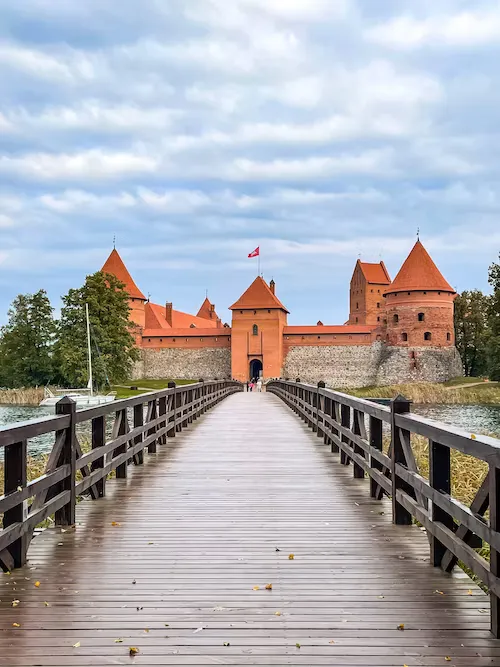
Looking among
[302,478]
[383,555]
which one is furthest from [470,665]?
[302,478]

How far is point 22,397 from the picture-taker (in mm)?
39281

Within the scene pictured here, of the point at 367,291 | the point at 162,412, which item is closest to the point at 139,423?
the point at 162,412

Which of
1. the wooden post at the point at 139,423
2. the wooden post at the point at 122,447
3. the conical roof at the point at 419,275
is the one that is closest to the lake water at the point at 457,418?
the wooden post at the point at 139,423

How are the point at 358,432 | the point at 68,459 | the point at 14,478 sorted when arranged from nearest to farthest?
the point at 14,478 < the point at 68,459 < the point at 358,432

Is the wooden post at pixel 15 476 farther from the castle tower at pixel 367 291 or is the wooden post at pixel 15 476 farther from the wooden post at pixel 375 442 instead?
the castle tower at pixel 367 291

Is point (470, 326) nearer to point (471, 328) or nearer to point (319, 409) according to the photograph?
point (471, 328)

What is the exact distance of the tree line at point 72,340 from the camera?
3722cm

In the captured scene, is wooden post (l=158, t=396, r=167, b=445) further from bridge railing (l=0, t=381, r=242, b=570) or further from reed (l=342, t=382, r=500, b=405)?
reed (l=342, t=382, r=500, b=405)

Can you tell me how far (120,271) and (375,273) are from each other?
2583 centimetres

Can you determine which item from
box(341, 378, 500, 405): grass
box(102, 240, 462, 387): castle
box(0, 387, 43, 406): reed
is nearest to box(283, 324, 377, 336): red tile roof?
box(102, 240, 462, 387): castle

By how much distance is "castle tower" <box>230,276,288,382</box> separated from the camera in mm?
53688

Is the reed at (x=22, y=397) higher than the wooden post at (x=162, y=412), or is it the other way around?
the wooden post at (x=162, y=412)

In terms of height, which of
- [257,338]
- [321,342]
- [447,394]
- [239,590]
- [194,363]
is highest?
[257,338]

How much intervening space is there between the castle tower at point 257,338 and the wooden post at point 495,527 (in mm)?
50401
